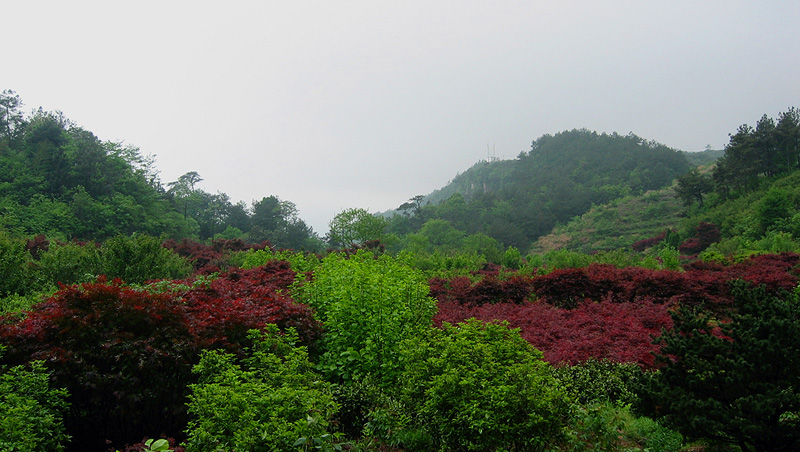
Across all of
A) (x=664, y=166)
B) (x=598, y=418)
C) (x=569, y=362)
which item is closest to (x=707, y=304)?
(x=569, y=362)

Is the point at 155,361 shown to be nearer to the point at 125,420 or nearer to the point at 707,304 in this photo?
the point at 125,420

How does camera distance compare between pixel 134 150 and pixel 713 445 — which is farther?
pixel 134 150

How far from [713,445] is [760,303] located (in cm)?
122

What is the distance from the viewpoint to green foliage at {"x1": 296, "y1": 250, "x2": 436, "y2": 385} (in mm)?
4843

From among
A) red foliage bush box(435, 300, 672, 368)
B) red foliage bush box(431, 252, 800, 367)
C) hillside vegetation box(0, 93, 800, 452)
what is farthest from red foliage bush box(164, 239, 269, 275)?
red foliage bush box(435, 300, 672, 368)

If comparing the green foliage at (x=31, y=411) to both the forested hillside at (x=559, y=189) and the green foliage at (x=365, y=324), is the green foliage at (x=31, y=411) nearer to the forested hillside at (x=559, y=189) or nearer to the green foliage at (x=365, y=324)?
the green foliage at (x=365, y=324)

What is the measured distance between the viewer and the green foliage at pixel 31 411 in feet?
9.91

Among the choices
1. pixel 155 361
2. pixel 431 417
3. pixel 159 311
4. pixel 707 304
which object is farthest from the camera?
pixel 707 304

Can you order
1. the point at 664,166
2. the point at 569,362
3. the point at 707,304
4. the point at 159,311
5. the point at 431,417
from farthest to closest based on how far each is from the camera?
the point at 664,166 → the point at 707,304 → the point at 569,362 → the point at 159,311 → the point at 431,417

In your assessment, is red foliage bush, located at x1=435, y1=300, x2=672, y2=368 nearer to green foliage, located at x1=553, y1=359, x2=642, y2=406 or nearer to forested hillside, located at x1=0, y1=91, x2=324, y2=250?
green foliage, located at x1=553, y1=359, x2=642, y2=406

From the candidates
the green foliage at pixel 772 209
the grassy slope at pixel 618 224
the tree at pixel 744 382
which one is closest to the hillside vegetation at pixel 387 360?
the tree at pixel 744 382

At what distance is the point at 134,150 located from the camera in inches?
1644

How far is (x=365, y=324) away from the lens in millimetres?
5234

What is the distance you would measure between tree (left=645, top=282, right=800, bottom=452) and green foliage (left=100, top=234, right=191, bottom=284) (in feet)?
30.6
